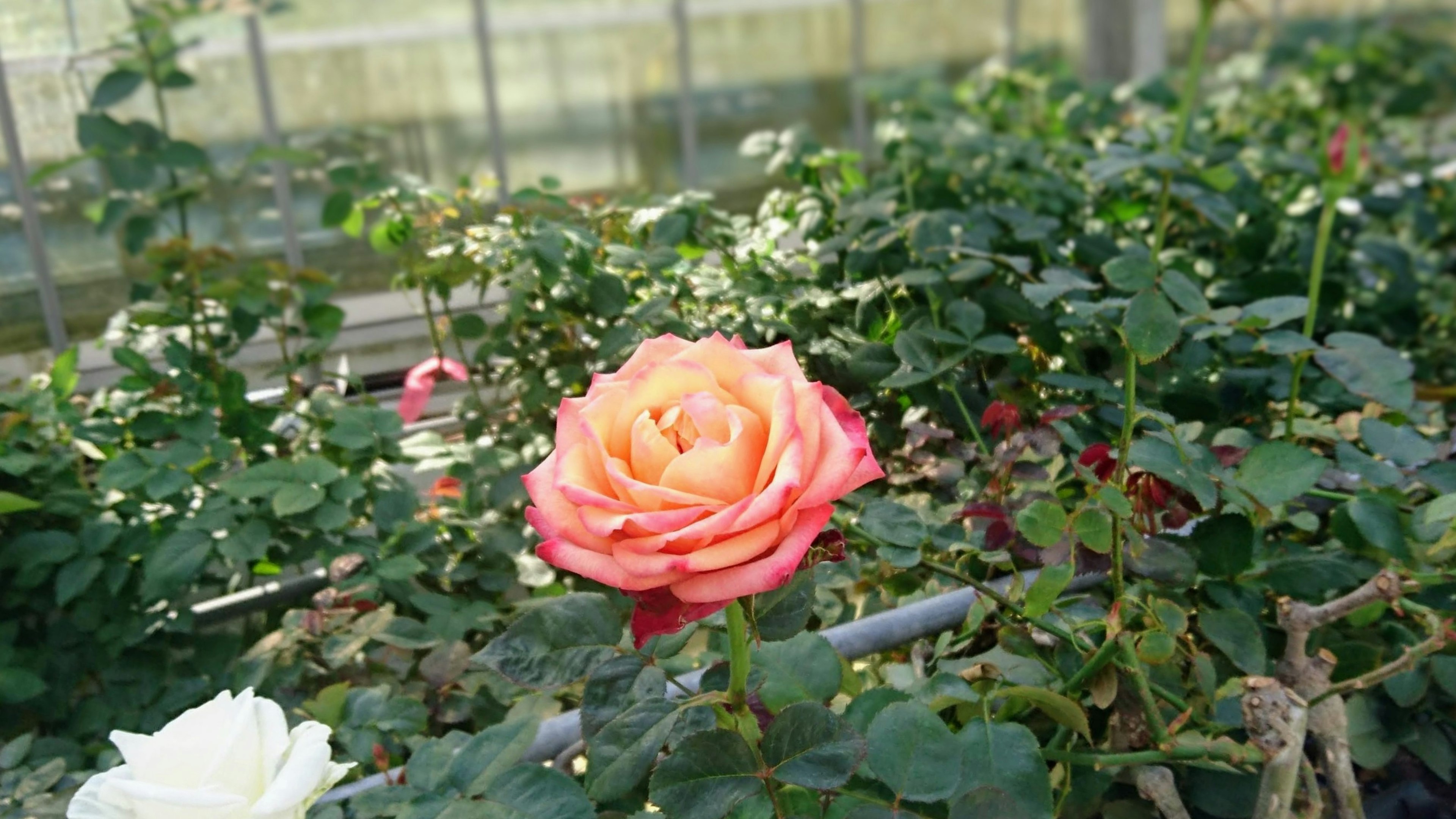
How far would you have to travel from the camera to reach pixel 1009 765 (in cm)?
70

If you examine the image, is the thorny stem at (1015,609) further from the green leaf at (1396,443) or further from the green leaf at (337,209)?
the green leaf at (337,209)

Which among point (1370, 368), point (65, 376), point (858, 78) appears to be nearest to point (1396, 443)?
point (1370, 368)

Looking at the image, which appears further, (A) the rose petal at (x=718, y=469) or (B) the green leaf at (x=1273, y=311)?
(B) the green leaf at (x=1273, y=311)

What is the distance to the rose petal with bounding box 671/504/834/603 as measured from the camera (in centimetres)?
53

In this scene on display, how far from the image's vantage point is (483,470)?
50.6 inches

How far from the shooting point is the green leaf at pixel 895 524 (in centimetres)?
83

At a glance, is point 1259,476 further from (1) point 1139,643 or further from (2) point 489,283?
(2) point 489,283

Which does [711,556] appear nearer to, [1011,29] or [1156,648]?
[1156,648]

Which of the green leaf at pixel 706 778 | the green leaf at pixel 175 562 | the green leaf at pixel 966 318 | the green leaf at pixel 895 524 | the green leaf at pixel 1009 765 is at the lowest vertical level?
the green leaf at pixel 175 562

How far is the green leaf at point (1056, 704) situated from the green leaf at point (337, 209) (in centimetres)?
110

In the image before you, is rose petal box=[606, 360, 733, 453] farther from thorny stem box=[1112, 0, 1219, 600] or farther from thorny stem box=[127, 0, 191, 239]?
thorny stem box=[127, 0, 191, 239]

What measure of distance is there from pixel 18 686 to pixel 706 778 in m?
0.78

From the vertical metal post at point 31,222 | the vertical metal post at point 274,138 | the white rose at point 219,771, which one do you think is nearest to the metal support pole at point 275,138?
the vertical metal post at point 274,138

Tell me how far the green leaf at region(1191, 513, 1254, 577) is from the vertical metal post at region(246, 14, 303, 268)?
151 cm
